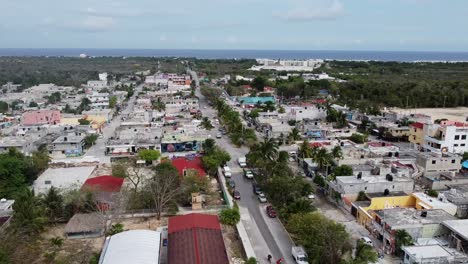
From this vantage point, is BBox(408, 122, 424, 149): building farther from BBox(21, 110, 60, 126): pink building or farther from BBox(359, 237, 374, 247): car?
BBox(21, 110, 60, 126): pink building

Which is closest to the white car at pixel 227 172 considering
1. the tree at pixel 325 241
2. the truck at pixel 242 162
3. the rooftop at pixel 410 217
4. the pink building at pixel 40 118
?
the truck at pixel 242 162

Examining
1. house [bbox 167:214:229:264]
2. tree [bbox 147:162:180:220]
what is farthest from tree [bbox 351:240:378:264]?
tree [bbox 147:162:180:220]

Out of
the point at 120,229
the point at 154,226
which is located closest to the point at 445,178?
the point at 154,226

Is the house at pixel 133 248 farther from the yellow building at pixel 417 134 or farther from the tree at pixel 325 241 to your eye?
the yellow building at pixel 417 134

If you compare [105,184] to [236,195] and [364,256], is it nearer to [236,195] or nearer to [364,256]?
[236,195]

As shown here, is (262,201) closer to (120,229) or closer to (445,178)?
(120,229)

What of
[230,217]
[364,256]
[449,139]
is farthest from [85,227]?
[449,139]
